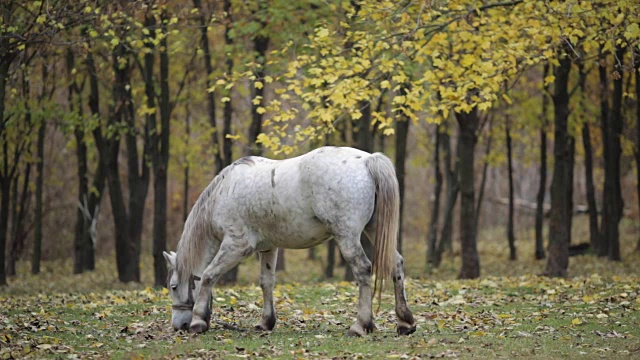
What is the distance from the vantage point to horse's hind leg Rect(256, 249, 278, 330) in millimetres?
11016

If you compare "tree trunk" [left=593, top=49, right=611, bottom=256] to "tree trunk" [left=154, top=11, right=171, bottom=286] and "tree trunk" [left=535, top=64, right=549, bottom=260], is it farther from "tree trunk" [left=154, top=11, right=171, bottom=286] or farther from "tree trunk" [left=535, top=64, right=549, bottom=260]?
"tree trunk" [left=154, top=11, right=171, bottom=286]

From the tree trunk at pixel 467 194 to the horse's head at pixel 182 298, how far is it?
1029 cm

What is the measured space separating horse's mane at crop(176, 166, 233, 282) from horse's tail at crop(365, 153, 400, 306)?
7.47ft

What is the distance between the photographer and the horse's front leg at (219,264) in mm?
10805

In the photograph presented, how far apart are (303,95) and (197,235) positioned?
5.11m

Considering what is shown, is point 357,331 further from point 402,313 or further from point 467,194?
point 467,194

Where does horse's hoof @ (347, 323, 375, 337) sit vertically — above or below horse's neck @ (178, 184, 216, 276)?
below

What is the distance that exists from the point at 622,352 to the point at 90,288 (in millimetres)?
16109

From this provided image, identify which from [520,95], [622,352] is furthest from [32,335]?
[520,95]

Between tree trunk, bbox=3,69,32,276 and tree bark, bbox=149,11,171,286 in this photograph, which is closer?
tree bark, bbox=149,11,171,286

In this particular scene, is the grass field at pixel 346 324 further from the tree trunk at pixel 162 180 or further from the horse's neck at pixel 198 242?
the tree trunk at pixel 162 180

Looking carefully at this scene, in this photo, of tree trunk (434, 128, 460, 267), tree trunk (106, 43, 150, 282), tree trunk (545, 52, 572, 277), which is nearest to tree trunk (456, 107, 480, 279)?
tree trunk (545, 52, 572, 277)

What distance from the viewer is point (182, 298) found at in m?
11.1

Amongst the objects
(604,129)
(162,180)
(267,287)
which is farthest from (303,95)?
(604,129)
